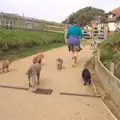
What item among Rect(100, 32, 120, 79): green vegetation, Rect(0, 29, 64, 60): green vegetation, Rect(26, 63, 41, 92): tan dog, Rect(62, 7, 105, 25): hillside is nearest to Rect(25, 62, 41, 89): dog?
Rect(26, 63, 41, 92): tan dog

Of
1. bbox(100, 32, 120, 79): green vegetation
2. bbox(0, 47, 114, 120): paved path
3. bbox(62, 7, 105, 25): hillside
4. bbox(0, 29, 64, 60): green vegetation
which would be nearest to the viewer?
bbox(0, 47, 114, 120): paved path

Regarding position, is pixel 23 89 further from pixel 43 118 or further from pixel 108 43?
A: pixel 108 43

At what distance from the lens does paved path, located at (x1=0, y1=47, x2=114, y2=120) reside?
6.52 meters

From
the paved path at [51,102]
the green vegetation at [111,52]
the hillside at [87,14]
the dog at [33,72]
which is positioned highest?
the hillside at [87,14]

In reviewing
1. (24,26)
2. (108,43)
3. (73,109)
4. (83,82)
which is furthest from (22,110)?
(24,26)

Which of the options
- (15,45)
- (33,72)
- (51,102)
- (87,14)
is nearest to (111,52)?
(33,72)

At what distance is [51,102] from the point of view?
7.56 meters

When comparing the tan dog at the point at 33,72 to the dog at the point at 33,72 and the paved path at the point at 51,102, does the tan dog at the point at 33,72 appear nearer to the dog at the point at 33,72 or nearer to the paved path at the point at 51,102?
the dog at the point at 33,72

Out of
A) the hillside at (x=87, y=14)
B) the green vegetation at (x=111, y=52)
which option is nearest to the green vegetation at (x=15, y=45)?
the green vegetation at (x=111, y=52)

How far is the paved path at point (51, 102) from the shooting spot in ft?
21.4

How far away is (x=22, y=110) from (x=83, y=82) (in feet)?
11.7

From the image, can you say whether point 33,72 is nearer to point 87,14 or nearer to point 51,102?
point 51,102

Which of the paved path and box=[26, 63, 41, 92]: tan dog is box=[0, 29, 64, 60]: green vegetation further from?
box=[26, 63, 41, 92]: tan dog

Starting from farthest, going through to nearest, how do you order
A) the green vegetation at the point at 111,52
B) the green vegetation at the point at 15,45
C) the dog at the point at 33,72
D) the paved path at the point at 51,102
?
1. the green vegetation at the point at 15,45
2. the green vegetation at the point at 111,52
3. the dog at the point at 33,72
4. the paved path at the point at 51,102
